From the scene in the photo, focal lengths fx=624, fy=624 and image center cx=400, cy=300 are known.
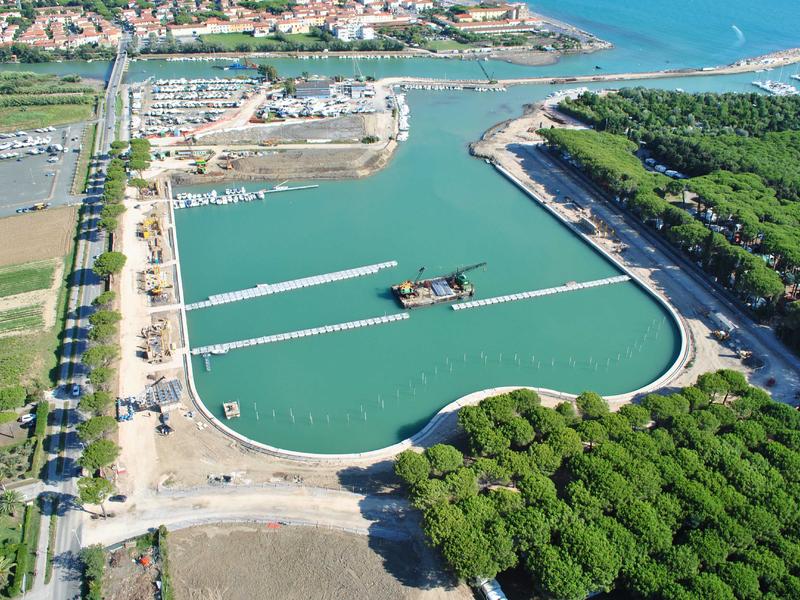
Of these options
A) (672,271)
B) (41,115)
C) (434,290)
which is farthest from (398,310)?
(41,115)

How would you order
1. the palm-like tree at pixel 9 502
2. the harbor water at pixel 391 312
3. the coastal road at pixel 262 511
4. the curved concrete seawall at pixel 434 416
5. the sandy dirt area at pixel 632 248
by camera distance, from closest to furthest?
the palm-like tree at pixel 9 502
the coastal road at pixel 262 511
the curved concrete seawall at pixel 434 416
the harbor water at pixel 391 312
the sandy dirt area at pixel 632 248

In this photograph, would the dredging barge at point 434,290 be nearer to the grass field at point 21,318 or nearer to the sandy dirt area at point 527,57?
the grass field at point 21,318

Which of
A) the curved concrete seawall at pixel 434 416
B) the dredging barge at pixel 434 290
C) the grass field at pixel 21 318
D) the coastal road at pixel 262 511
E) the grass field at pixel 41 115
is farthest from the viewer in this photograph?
the grass field at pixel 41 115

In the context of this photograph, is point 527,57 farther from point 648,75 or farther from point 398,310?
point 398,310

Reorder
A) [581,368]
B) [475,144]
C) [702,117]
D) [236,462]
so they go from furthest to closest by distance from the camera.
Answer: [702,117] < [475,144] < [581,368] < [236,462]

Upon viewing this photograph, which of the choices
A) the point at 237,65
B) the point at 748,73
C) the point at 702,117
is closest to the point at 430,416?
the point at 702,117

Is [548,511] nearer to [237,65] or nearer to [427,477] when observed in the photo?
[427,477]

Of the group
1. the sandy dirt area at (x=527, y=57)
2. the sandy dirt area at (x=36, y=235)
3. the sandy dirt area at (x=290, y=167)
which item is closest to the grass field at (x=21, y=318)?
the sandy dirt area at (x=36, y=235)

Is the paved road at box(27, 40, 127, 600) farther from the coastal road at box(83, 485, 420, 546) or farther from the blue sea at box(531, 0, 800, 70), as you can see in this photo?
the blue sea at box(531, 0, 800, 70)
